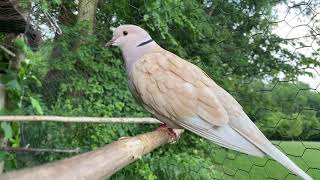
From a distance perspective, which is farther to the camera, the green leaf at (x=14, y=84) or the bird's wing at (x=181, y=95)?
the green leaf at (x=14, y=84)

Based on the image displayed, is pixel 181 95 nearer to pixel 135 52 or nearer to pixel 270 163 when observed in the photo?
pixel 135 52

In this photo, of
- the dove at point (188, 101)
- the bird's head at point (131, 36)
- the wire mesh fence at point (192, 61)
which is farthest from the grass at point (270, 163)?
the bird's head at point (131, 36)

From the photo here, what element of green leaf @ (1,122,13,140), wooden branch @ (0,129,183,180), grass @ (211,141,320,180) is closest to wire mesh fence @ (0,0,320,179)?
grass @ (211,141,320,180)

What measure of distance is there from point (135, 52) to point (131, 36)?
0.04 metres

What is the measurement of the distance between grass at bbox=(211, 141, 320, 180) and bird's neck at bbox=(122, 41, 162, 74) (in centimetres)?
47

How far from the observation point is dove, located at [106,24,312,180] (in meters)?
0.94

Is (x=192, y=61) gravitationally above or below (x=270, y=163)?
above

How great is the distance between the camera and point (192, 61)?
1.85m

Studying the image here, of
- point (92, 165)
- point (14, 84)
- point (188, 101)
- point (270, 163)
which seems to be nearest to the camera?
point (92, 165)

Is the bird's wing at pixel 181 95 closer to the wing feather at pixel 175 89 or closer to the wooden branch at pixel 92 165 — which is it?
the wing feather at pixel 175 89

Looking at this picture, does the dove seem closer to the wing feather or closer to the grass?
the wing feather

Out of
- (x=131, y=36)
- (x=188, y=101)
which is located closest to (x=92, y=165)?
(x=188, y=101)

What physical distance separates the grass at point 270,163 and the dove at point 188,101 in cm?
39

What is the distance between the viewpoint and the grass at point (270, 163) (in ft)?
4.83
